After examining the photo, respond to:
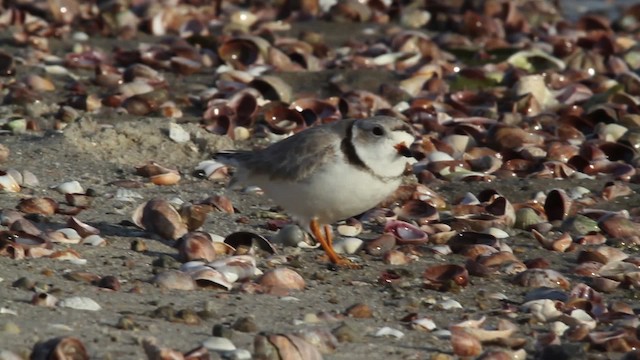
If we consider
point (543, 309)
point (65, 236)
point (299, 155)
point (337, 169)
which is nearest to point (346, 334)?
point (543, 309)

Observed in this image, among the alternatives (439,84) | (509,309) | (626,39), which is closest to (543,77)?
(439,84)

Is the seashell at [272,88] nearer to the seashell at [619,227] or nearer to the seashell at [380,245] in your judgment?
the seashell at [380,245]

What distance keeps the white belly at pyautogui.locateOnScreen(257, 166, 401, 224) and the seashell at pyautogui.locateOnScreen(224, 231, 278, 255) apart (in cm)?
21

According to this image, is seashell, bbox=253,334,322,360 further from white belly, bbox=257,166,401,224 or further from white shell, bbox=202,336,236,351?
white belly, bbox=257,166,401,224

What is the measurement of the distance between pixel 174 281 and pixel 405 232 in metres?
1.49

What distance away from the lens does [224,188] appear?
6855 millimetres

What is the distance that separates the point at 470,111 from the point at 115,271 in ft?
13.1

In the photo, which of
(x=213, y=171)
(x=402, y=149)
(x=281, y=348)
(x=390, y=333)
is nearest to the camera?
(x=281, y=348)

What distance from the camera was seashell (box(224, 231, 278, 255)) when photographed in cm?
574

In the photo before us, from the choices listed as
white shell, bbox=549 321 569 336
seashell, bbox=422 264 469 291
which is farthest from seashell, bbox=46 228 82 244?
white shell, bbox=549 321 569 336

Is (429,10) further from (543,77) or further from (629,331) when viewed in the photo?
(629,331)

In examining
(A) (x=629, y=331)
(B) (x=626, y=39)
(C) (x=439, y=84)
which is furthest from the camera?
(B) (x=626, y=39)

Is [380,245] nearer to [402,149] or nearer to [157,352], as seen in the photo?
[402,149]

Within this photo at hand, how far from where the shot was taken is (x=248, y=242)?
5746 millimetres
